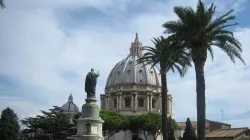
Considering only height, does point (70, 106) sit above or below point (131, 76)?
below

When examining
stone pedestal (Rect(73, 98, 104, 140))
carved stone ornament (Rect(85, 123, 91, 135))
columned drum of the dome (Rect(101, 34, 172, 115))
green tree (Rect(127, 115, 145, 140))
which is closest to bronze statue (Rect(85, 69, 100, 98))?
stone pedestal (Rect(73, 98, 104, 140))

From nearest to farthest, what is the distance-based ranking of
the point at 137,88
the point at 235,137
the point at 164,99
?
the point at 164,99 → the point at 235,137 → the point at 137,88

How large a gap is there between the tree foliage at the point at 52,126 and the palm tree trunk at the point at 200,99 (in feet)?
84.3

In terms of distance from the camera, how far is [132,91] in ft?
367

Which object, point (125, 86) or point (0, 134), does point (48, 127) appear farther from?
point (125, 86)

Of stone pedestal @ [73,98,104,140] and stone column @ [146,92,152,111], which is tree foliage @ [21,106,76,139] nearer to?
stone pedestal @ [73,98,104,140]

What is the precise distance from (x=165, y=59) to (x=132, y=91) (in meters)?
82.3

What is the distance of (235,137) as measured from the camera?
4350cm

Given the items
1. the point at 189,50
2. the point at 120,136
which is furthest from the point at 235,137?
the point at 120,136

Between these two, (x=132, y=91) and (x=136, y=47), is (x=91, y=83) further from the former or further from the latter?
(x=136, y=47)

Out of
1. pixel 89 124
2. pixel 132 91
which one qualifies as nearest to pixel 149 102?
pixel 132 91

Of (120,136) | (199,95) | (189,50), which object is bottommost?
(120,136)

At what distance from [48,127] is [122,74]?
73604mm

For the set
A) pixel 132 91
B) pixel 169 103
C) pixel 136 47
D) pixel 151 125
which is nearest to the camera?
pixel 151 125
